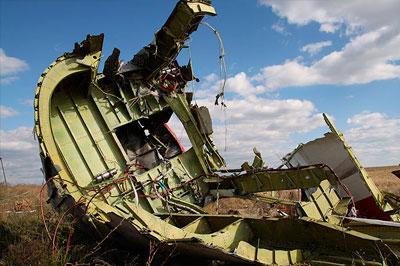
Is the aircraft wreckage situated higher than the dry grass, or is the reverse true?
the aircraft wreckage

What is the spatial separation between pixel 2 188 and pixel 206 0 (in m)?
20.1

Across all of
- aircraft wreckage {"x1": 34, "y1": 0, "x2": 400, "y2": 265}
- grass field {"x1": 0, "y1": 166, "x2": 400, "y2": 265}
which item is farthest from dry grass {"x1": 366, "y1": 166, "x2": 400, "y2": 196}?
grass field {"x1": 0, "y1": 166, "x2": 400, "y2": 265}

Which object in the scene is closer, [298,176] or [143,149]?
[298,176]

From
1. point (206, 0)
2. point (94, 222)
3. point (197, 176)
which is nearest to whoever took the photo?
point (94, 222)

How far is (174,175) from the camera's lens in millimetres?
8328

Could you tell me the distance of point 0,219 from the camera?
8.77 meters

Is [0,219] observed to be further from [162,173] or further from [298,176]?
[298,176]

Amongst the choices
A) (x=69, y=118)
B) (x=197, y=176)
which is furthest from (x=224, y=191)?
(x=69, y=118)

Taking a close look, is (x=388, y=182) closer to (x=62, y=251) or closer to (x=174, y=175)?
(x=174, y=175)

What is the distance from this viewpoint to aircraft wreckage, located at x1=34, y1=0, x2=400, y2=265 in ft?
16.8

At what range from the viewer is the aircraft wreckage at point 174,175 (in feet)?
16.8

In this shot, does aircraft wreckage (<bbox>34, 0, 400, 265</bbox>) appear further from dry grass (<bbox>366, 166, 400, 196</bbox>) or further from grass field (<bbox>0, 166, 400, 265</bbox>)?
dry grass (<bbox>366, 166, 400, 196</bbox>)

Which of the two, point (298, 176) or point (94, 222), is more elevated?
point (94, 222)

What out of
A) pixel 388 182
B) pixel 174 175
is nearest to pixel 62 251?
pixel 174 175
